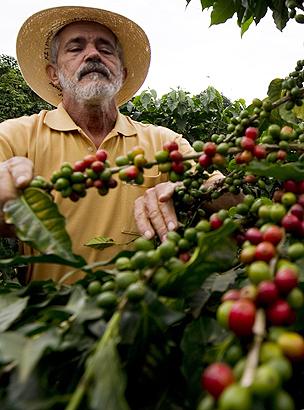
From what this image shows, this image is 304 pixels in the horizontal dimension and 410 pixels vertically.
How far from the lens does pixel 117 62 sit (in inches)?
110

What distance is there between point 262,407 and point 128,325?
21 centimetres

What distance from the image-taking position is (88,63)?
104 inches

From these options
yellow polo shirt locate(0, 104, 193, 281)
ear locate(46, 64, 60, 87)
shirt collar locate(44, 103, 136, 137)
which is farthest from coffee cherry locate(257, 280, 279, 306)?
ear locate(46, 64, 60, 87)

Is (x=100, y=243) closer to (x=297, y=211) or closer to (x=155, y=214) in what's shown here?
(x=155, y=214)

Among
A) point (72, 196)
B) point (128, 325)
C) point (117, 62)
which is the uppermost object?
point (117, 62)

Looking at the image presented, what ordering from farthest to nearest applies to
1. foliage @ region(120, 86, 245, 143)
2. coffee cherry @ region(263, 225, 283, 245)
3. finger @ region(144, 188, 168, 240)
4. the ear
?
foliage @ region(120, 86, 245, 143) < the ear < finger @ region(144, 188, 168, 240) < coffee cherry @ region(263, 225, 283, 245)

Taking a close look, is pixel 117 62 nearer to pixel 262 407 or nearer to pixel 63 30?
pixel 63 30

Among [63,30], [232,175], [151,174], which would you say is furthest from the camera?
Result: [63,30]

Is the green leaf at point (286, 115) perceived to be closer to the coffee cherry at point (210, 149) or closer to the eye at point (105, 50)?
the coffee cherry at point (210, 149)

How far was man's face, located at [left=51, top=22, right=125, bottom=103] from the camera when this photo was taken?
2.59 m

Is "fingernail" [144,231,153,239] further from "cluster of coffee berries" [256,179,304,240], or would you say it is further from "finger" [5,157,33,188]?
"cluster of coffee berries" [256,179,304,240]

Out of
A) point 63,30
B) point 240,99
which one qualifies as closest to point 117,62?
point 63,30

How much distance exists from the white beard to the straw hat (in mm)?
333

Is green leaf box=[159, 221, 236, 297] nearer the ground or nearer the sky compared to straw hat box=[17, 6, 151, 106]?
nearer the ground
